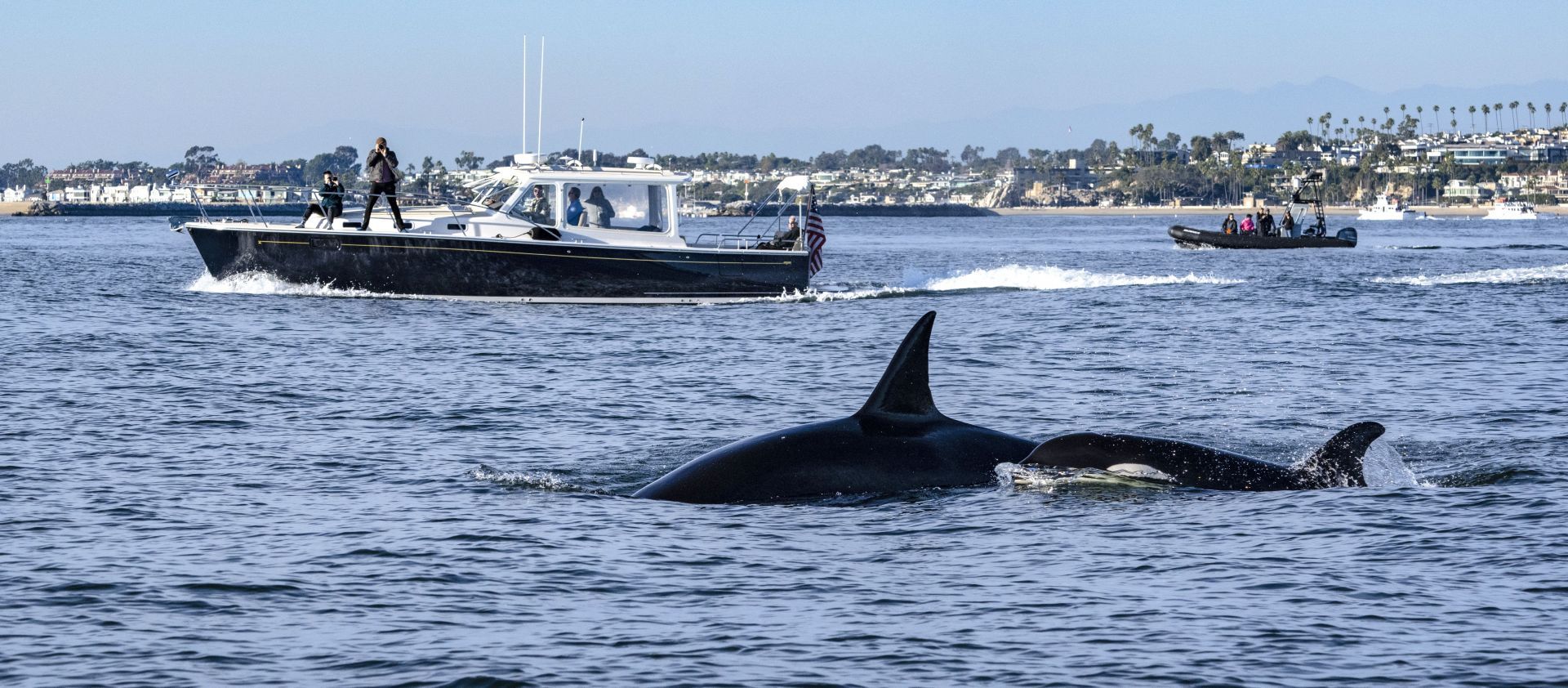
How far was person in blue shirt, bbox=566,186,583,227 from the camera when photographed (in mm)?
34719

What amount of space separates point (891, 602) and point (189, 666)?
3.69 m

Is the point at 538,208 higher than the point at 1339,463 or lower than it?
higher

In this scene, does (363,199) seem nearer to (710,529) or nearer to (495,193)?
(495,193)

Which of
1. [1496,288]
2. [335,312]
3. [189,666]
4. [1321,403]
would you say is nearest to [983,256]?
[1496,288]

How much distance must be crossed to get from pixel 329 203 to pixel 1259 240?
153 ft

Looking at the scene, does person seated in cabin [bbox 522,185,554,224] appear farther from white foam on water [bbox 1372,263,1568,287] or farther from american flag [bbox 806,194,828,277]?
white foam on water [bbox 1372,263,1568,287]

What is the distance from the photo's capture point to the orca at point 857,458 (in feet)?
40.0

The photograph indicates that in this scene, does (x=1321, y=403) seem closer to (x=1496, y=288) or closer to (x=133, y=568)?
(x=133, y=568)

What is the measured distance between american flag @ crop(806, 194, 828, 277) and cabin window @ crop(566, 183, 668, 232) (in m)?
3.28

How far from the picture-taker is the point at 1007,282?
158 ft

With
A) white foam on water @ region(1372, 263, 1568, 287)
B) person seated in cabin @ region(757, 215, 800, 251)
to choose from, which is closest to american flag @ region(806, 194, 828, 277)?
person seated in cabin @ region(757, 215, 800, 251)

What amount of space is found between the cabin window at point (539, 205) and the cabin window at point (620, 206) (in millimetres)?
339

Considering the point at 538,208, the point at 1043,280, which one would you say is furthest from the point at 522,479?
the point at 1043,280

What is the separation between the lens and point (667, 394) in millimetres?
20609
